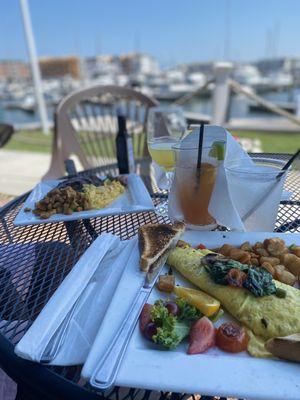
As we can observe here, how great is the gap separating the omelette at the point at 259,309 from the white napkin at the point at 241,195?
0.99 ft

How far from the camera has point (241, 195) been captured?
3.59 feet

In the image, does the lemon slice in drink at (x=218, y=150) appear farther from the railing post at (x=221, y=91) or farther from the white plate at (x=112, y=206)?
the railing post at (x=221, y=91)

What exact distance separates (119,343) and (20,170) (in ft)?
14.6

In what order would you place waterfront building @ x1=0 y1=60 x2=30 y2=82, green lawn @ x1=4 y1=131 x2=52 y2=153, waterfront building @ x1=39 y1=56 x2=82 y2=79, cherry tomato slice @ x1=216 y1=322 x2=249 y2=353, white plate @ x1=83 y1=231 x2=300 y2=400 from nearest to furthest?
white plate @ x1=83 y1=231 x2=300 y2=400
cherry tomato slice @ x1=216 y1=322 x2=249 y2=353
green lawn @ x1=4 y1=131 x2=52 y2=153
waterfront building @ x1=39 y1=56 x2=82 y2=79
waterfront building @ x1=0 y1=60 x2=30 y2=82

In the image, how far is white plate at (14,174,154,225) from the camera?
1246mm

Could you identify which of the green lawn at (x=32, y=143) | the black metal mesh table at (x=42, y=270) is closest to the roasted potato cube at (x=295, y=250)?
the black metal mesh table at (x=42, y=270)

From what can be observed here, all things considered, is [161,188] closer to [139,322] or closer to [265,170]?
[265,170]

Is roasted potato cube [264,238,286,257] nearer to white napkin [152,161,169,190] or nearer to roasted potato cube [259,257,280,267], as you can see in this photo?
roasted potato cube [259,257,280,267]

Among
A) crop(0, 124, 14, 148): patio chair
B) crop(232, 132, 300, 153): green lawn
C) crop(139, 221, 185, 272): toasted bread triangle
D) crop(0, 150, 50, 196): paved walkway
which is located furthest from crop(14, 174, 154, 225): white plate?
crop(232, 132, 300, 153): green lawn

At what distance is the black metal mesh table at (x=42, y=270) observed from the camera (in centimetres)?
62

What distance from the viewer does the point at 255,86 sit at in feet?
132

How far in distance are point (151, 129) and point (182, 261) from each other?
1052 mm

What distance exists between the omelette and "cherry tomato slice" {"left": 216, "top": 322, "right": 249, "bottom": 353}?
0.05 ft

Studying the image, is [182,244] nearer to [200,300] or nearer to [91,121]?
[200,300]
